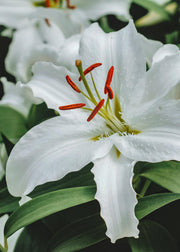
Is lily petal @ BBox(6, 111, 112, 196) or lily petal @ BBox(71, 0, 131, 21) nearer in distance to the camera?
lily petal @ BBox(6, 111, 112, 196)

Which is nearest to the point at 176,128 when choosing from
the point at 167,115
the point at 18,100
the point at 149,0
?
the point at 167,115

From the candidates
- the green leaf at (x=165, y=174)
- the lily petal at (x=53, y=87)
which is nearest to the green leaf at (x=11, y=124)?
the lily petal at (x=53, y=87)

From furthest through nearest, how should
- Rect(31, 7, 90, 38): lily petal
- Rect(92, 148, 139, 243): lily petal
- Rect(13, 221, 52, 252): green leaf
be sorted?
Rect(31, 7, 90, 38): lily petal → Rect(13, 221, 52, 252): green leaf → Rect(92, 148, 139, 243): lily petal

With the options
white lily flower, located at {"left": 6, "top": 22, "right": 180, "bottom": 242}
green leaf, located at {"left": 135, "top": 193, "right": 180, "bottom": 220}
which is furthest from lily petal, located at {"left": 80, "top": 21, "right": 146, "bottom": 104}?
green leaf, located at {"left": 135, "top": 193, "right": 180, "bottom": 220}

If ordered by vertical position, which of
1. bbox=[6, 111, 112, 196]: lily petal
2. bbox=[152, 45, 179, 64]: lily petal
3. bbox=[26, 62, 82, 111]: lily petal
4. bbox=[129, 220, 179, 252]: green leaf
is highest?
bbox=[152, 45, 179, 64]: lily petal

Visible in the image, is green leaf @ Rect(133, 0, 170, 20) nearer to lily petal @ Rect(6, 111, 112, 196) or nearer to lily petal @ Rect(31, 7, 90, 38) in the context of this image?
lily petal @ Rect(31, 7, 90, 38)

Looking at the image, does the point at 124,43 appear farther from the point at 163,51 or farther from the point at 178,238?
the point at 178,238

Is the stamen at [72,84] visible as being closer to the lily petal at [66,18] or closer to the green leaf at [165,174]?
the green leaf at [165,174]

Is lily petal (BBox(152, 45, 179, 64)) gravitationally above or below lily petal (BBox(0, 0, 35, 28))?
above
